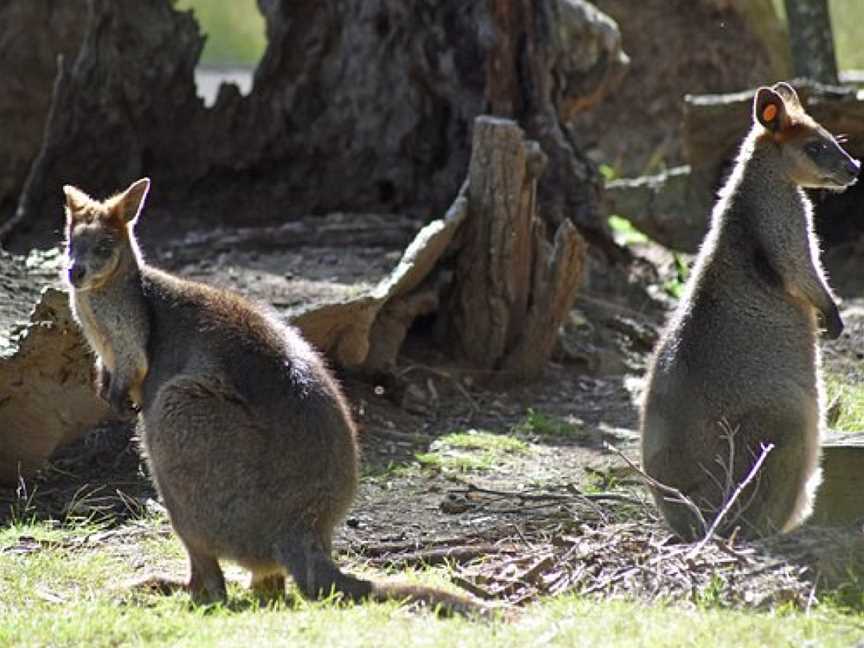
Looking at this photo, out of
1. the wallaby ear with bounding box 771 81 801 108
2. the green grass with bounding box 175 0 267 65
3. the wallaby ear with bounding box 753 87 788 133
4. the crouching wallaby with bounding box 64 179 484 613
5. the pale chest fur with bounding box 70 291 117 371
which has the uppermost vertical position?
the green grass with bounding box 175 0 267 65

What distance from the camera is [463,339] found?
467 inches

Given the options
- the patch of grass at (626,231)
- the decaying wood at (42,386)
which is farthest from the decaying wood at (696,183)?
the decaying wood at (42,386)

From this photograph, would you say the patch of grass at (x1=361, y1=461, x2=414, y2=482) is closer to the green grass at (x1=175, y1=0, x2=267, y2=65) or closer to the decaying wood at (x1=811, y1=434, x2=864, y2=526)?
the decaying wood at (x1=811, y1=434, x2=864, y2=526)

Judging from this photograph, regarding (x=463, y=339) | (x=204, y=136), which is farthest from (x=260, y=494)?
(x=204, y=136)

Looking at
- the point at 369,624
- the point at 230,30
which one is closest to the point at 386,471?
the point at 369,624

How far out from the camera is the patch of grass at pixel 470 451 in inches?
379

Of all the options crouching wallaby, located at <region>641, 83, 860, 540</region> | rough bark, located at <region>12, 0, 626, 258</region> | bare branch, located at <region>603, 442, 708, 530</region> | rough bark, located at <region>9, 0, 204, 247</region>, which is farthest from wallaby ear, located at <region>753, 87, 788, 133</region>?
rough bark, located at <region>9, 0, 204, 247</region>

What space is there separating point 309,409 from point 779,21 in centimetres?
1378

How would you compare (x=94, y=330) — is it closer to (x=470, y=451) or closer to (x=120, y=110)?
(x=470, y=451)

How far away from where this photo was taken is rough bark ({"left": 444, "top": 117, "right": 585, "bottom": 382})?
Result: 11508 millimetres

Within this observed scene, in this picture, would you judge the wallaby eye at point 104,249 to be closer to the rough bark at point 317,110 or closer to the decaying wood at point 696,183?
the rough bark at point 317,110

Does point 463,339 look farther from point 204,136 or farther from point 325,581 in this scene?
point 325,581

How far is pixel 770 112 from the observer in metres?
8.12

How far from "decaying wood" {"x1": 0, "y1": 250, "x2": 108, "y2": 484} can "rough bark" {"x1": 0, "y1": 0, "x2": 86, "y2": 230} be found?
237 inches
